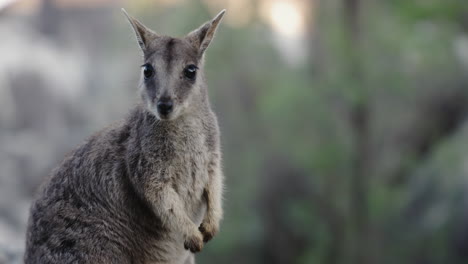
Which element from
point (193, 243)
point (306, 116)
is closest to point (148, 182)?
point (193, 243)

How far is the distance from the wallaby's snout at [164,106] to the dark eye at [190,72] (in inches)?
9.3

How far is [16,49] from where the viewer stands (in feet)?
42.4

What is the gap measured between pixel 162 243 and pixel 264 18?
27.7 feet

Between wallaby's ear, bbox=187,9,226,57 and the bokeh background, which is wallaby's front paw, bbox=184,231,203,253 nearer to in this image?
wallaby's ear, bbox=187,9,226,57

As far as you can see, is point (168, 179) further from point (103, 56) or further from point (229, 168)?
point (103, 56)

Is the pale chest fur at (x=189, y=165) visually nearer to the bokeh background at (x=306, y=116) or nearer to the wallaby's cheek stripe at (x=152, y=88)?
the wallaby's cheek stripe at (x=152, y=88)

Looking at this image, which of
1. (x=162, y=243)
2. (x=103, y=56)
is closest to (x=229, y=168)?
(x=103, y=56)

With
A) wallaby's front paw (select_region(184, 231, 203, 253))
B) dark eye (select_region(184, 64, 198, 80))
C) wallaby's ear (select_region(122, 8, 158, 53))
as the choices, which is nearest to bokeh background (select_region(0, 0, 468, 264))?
wallaby's ear (select_region(122, 8, 158, 53))

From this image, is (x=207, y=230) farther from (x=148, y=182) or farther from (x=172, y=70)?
(x=172, y=70)

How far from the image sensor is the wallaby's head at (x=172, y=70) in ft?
12.6

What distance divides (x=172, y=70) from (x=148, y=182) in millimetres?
624

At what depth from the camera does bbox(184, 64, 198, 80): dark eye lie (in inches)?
156

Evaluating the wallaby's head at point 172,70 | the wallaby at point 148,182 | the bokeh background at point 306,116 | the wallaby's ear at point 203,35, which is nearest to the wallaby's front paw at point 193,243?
the wallaby at point 148,182

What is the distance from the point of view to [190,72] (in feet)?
13.0
